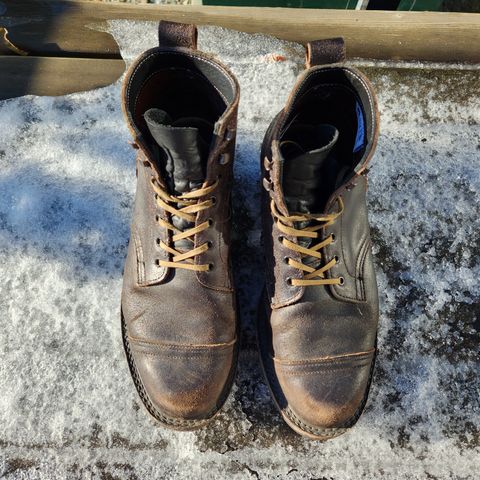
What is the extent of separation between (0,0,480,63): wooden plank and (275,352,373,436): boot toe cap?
45.6 inches

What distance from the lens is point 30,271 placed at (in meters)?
1.38

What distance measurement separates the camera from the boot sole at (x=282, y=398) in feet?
3.70

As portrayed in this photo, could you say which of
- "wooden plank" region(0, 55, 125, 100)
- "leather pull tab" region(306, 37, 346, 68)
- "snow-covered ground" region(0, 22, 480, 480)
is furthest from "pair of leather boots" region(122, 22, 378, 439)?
"wooden plank" region(0, 55, 125, 100)

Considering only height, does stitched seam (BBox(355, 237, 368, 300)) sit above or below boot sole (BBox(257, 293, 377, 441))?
above

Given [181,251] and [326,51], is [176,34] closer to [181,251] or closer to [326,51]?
[326,51]

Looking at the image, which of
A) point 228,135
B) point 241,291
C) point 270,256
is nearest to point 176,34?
point 228,135

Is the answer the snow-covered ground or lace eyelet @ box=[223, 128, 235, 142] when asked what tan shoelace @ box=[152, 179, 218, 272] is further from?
the snow-covered ground

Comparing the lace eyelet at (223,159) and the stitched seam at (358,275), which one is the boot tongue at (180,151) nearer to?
the lace eyelet at (223,159)

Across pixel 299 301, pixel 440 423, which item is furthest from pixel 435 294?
pixel 299 301

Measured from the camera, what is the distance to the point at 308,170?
1.08 m

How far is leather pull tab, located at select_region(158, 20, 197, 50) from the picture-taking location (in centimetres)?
109

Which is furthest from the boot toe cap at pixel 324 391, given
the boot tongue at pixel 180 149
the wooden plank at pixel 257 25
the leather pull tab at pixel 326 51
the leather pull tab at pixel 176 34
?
the wooden plank at pixel 257 25

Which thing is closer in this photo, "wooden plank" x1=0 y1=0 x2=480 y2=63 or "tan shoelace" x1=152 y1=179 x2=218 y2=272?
"tan shoelace" x1=152 y1=179 x2=218 y2=272

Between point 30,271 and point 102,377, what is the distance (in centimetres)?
40
